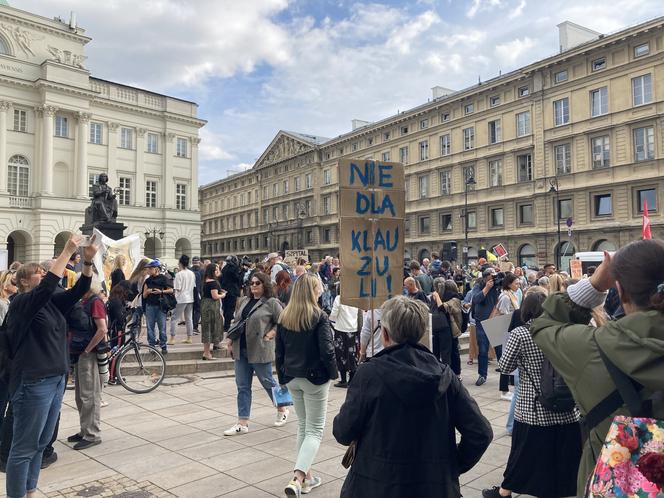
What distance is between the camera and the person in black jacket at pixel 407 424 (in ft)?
8.57

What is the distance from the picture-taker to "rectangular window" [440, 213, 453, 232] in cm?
4938

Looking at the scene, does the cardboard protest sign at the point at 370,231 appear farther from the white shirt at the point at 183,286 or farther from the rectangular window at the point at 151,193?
the rectangular window at the point at 151,193

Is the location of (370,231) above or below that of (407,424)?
above

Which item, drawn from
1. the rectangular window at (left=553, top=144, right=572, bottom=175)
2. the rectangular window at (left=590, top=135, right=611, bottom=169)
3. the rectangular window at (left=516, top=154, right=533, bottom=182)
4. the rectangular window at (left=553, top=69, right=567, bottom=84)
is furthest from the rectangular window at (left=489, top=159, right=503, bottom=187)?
the rectangular window at (left=590, top=135, right=611, bottom=169)

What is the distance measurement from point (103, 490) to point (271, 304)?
8.61ft

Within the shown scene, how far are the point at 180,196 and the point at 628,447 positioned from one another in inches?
2093

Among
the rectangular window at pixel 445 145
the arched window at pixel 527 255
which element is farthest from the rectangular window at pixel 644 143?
the rectangular window at pixel 445 145

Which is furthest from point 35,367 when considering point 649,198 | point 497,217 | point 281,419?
point 497,217

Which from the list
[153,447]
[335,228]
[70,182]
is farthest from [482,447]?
[335,228]

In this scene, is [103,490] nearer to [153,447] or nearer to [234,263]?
[153,447]

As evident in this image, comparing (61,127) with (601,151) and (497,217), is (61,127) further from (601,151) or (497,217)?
(601,151)

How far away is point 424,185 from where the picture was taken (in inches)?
2078

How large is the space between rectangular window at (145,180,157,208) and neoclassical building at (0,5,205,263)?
90mm

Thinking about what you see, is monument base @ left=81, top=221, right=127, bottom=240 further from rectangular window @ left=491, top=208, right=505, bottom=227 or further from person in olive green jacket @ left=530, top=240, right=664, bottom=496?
rectangular window @ left=491, top=208, right=505, bottom=227
